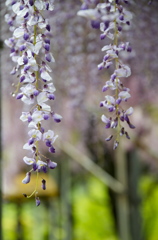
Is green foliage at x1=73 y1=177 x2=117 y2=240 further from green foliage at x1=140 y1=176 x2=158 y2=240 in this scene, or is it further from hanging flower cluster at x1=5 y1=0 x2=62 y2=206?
hanging flower cluster at x1=5 y1=0 x2=62 y2=206

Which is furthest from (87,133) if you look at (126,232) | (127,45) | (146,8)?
(127,45)

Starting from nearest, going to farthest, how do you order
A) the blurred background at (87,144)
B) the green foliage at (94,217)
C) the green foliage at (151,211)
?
1. the blurred background at (87,144)
2. the green foliage at (151,211)
3. the green foliage at (94,217)

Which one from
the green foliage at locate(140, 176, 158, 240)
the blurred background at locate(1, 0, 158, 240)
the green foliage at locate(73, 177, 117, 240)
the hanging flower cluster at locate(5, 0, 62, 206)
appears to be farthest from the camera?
the green foliage at locate(73, 177, 117, 240)

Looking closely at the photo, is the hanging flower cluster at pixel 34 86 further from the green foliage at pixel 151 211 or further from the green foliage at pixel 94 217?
the green foliage at pixel 94 217

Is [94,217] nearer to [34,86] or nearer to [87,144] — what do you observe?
[87,144]

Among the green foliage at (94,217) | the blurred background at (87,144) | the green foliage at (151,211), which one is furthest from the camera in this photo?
the green foliage at (94,217)

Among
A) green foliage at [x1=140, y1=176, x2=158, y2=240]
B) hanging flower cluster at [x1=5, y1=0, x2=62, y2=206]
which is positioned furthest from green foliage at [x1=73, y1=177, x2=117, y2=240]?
hanging flower cluster at [x1=5, y1=0, x2=62, y2=206]

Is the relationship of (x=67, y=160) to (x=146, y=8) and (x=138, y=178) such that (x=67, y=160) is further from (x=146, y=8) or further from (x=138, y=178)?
(x=146, y=8)

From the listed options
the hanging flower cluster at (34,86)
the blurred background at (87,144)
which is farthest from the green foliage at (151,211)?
the hanging flower cluster at (34,86)

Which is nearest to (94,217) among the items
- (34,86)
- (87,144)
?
(87,144)
